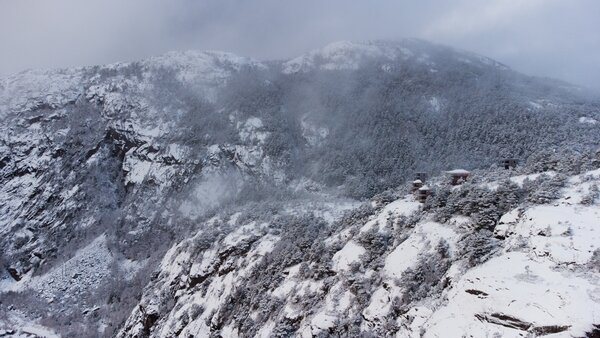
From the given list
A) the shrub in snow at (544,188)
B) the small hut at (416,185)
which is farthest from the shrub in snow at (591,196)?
the small hut at (416,185)

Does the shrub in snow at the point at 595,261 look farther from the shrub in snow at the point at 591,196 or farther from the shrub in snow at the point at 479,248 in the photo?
the shrub in snow at the point at 591,196

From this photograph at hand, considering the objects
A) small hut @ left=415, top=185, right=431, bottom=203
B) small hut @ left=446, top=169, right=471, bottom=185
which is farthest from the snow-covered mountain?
small hut @ left=446, top=169, right=471, bottom=185

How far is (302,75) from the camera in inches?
6407

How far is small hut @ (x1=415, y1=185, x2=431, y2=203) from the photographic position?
39.9m

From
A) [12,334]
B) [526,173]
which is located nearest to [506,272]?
[526,173]

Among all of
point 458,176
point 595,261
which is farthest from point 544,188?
point 458,176

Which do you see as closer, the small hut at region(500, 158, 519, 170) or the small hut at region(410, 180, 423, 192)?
the small hut at region(410, 180, 423, 192)

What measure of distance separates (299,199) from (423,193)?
5408 cm

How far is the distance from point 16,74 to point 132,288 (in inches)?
4907

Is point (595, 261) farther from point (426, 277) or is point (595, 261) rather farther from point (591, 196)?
point (426, 277)

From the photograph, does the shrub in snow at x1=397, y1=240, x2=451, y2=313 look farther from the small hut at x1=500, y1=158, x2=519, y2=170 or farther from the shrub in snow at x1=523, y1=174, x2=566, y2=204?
the small hut at x1=500, y1=158, x2=519, y2=170

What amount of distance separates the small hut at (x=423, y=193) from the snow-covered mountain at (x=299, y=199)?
2.55ft

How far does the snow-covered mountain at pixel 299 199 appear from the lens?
1005 inches

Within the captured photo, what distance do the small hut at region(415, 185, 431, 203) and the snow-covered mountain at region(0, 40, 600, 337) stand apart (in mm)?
776
